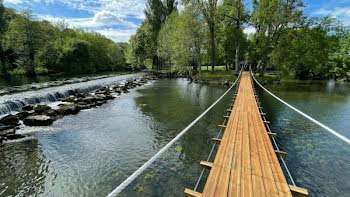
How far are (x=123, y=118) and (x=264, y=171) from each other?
8626 mm

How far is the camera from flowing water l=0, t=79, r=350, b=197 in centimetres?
454

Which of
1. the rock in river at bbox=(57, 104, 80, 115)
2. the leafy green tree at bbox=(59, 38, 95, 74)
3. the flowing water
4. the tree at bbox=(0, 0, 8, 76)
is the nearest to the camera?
the flowing water

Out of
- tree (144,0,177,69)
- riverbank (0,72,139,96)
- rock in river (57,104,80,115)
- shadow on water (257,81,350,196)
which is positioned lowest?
shadow on water (257,81,350,196)

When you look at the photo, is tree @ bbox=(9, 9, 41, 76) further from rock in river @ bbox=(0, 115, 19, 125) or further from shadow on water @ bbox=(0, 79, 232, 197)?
shadow on water @ bbox=(0, 79, 232, 197)

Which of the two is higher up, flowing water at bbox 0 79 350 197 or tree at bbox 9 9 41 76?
tree at bbox 9 9 41 76

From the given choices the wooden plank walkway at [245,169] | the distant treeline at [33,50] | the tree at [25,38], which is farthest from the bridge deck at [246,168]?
the distant treeline at [33,50]

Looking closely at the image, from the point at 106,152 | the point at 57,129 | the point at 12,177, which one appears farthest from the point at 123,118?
the point at 12,177

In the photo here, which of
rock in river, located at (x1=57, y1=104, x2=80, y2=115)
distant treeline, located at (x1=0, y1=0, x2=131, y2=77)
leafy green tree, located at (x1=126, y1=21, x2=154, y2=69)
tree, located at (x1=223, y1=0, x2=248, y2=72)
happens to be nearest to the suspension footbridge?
rock in river, located at (x1=57, y1=104, x2=80, y2=115)

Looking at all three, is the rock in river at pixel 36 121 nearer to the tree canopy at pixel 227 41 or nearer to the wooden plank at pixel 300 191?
the wooden plank at pixel 300 191

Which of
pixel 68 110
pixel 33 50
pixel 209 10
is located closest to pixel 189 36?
pixel 209 10

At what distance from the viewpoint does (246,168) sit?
9.65 ft

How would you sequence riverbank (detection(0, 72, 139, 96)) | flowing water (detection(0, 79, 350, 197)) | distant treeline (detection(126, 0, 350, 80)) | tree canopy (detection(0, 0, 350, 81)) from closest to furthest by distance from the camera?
flowing water (detection(0, 79, 350, 197)), riverbank (detection(0, 72, 139, 96)), distant treeline (detection(126, 0, 350, 80)), tree canopy (detection(0, 0, 350, 81))

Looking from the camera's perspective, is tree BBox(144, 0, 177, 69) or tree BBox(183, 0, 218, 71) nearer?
tree BBox(183, 0, 218, 71)

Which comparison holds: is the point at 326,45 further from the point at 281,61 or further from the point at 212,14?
the point at 212,14
